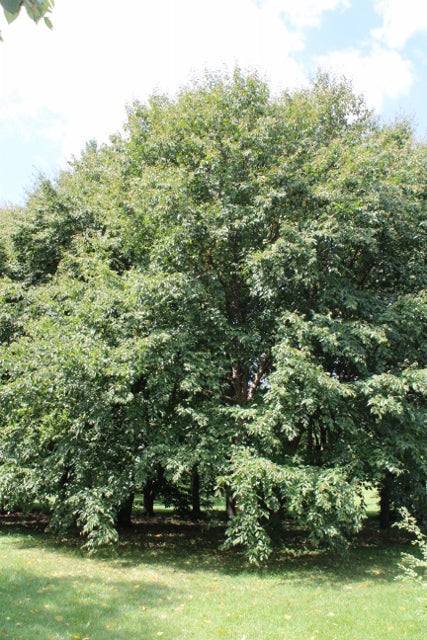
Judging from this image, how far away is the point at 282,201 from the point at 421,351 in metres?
4.10

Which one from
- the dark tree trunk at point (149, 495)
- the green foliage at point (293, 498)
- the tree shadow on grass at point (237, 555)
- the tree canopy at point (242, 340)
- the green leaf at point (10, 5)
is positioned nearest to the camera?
the green leaf at point (10, 5)

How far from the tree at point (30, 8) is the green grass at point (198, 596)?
198 inches

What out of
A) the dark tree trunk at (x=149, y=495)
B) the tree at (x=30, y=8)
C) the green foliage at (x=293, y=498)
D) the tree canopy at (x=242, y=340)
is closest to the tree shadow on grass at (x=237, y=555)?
the tree canopy at (x=242, y=340)

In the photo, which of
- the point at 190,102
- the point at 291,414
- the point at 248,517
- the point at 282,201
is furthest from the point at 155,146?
the point at 248,517

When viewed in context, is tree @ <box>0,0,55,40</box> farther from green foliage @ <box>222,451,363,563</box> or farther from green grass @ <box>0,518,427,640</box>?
green foliage @ <box>222,451,363,563</box>

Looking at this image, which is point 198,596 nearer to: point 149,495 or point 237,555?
point 237,555

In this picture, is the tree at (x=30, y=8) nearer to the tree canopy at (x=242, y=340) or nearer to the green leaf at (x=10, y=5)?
the green leaf at (x=10, y=5)

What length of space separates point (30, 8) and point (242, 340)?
7525mm

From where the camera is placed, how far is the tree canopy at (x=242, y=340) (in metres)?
8.38

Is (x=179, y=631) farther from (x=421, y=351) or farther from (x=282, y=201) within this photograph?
(x=282, y=201)

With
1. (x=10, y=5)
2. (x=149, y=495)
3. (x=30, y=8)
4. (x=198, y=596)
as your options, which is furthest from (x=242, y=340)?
(x=149, y=495)

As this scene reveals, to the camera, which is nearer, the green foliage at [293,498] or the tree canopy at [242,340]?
the green foliage at [293,498]

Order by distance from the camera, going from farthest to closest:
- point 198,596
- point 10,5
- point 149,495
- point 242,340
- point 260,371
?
point 149,495
point 260,371
point 242,340
point 198,596
point 10,5

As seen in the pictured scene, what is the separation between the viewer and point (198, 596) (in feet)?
22.0
